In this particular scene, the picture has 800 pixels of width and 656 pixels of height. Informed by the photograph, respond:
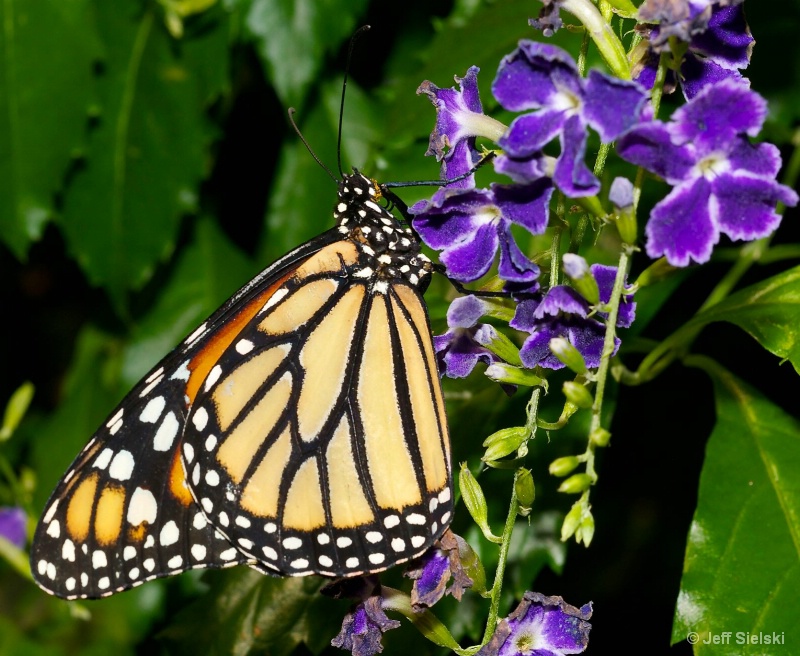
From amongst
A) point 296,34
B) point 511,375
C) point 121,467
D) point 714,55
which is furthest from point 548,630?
point 296,34

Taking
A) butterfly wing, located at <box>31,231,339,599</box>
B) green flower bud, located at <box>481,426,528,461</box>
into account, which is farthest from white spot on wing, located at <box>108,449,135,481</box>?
green flower bud, located at <box>481,426,528,461</box>

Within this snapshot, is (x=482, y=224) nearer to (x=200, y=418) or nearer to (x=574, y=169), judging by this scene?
(x=574, y=169)

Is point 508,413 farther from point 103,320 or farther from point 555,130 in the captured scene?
point 103,320

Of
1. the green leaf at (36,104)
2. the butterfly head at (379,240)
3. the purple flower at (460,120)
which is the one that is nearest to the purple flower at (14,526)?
the green leaf at (36,104)

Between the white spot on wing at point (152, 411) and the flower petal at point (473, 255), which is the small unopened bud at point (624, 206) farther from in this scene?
the white spot on wing at point (152, 411)

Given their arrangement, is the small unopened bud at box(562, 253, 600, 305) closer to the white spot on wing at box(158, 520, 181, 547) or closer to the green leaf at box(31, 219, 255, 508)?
the white spot on wing at box(158, 520, 181, 547)

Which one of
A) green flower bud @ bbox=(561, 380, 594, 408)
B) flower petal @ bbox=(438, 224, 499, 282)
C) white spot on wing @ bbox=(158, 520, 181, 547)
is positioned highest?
flower petal @ bbox=(438, 224, 499, 282)

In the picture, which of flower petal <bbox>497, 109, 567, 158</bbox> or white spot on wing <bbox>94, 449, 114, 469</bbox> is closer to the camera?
flower petal <bbox>497, 109, 567, 158</bbox>
